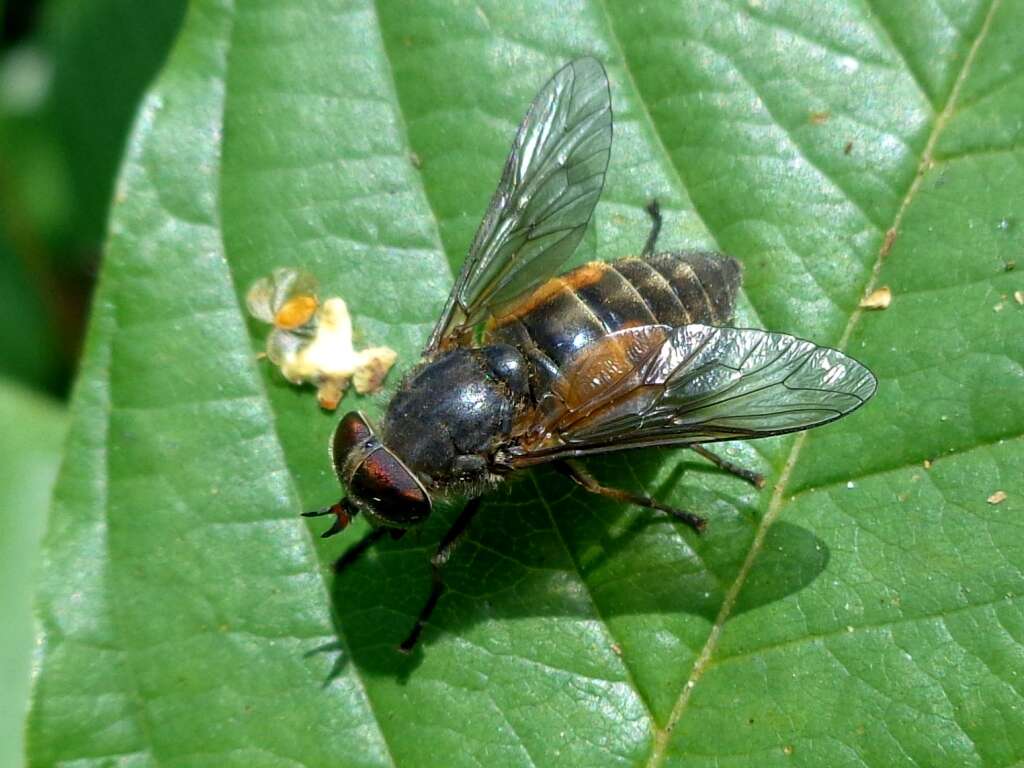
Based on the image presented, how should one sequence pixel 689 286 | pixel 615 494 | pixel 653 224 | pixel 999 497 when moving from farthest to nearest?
1. pixel 653 224
2. pixel 615 494
3. pixel 689 286
4. pixel 999 497

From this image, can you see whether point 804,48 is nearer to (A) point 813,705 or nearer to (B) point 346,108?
Answer: (B) point 346,108

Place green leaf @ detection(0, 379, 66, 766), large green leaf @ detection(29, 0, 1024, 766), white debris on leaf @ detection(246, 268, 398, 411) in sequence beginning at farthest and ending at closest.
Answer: green leaf @ detection(0, 379, 66, 766)
white debris on leaf @ detection(246, 268, 398, 411)
large green leaf @ detection(29, 0, 1024, 766)

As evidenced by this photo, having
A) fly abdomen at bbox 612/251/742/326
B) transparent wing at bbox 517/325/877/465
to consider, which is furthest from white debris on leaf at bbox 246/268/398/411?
fly abdomen at bbox 612/251/742/326

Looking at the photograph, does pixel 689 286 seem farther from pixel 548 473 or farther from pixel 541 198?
pixel 548 473

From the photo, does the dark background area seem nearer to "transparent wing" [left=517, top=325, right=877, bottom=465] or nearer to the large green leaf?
the large green leaf

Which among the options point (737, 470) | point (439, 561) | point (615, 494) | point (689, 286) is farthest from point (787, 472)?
point (439, 561)

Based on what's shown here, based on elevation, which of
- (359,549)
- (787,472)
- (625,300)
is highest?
(625,300)
